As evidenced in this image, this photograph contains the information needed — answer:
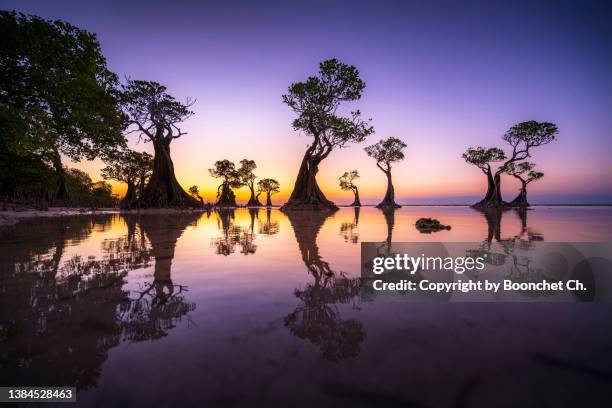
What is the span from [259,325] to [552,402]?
180 centimetres

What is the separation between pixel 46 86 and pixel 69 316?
13.6m

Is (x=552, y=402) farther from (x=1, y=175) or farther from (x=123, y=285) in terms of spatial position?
(x=1, y=175)

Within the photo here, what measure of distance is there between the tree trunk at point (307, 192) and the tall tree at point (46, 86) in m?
19.7

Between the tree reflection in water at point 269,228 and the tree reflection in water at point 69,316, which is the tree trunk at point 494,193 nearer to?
the tree reflection in water at point 269,228

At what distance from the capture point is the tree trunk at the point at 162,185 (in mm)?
27703

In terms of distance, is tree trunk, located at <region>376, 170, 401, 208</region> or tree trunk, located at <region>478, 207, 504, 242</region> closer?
tree trunk, located at <region>478, 207, 504, 242</region>

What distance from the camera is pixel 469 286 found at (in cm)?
317

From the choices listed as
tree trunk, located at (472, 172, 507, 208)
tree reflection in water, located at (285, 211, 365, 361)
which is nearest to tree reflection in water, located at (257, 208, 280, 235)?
tree reflection in water, located at (285, 211, 365, 361)

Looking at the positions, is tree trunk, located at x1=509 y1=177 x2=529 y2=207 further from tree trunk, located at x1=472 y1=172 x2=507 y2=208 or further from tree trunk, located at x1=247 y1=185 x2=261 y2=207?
tree trunk, located at x1=247 y1=185 x2=261 y2=207

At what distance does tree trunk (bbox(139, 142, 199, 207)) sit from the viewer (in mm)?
27703

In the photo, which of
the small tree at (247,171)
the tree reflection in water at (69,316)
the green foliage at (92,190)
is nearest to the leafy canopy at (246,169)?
the small tree at (247,171)

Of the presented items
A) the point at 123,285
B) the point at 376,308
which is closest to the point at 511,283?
the point at 376,308

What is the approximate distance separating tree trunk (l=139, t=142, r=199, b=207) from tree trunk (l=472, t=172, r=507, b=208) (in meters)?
44.4

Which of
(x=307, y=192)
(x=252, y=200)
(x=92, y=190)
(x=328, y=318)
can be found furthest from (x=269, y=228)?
(x=92, y=190)
